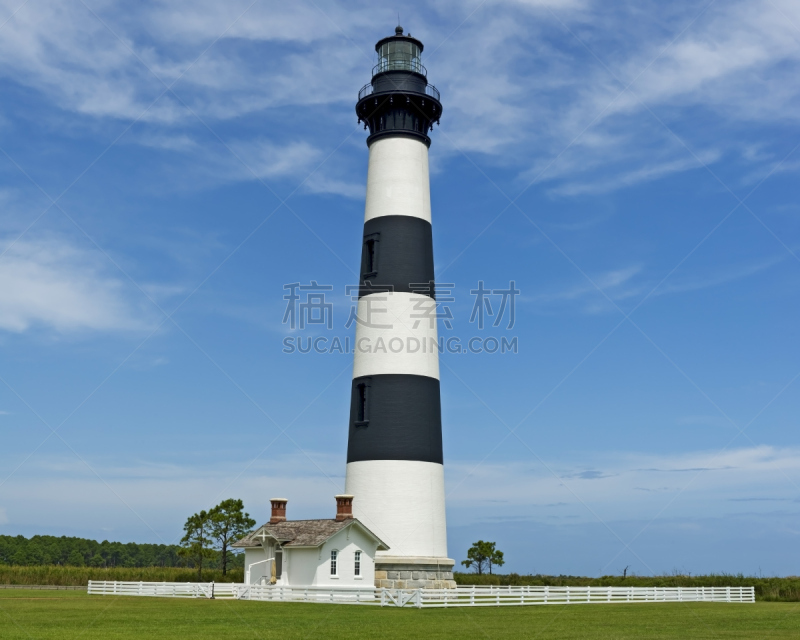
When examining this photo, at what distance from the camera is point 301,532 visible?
3422 centimetres

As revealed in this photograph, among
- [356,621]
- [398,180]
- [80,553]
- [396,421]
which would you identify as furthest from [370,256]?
[80,553]

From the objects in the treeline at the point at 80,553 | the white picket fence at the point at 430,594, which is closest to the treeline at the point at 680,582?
the white picket fence at the point at 430,594

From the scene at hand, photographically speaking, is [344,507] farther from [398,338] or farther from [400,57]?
[400,57]

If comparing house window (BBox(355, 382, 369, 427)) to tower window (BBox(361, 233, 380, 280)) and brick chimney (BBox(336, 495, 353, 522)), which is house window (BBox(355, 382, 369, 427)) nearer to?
brick chimney (BBox(336, 495, 353, 522))

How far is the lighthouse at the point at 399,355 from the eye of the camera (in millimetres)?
32688

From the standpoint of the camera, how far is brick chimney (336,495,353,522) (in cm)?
3291

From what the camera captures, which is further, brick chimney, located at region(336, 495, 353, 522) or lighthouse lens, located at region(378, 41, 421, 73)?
lighthouse lens, located at region(378, 41, 421, 73)

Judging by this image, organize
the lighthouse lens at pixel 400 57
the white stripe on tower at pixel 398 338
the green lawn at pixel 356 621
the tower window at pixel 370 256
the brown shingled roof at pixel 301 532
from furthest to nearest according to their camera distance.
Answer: the lighthouse lens at pixel 400 57 → the tower window at pixel 370 256 → the white stripe on tower at pixel 398 338 → the brown shingled roof at pixel 301 532 → the green lawn at pixel 356 621

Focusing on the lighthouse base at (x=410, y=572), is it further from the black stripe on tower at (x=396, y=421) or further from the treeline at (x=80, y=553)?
the treeline at (x=80, y=553)

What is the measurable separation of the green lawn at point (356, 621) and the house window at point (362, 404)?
769cm

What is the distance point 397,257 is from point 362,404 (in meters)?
6.35

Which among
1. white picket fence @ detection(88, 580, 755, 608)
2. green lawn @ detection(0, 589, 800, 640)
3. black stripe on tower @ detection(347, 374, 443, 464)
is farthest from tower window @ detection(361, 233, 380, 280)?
green lawn @ detection(0, 589, 800, 640)

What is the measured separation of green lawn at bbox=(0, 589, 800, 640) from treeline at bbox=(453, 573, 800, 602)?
1293cm

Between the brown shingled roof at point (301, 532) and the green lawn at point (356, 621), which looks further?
the brown shingled roof at point (301, 532)
